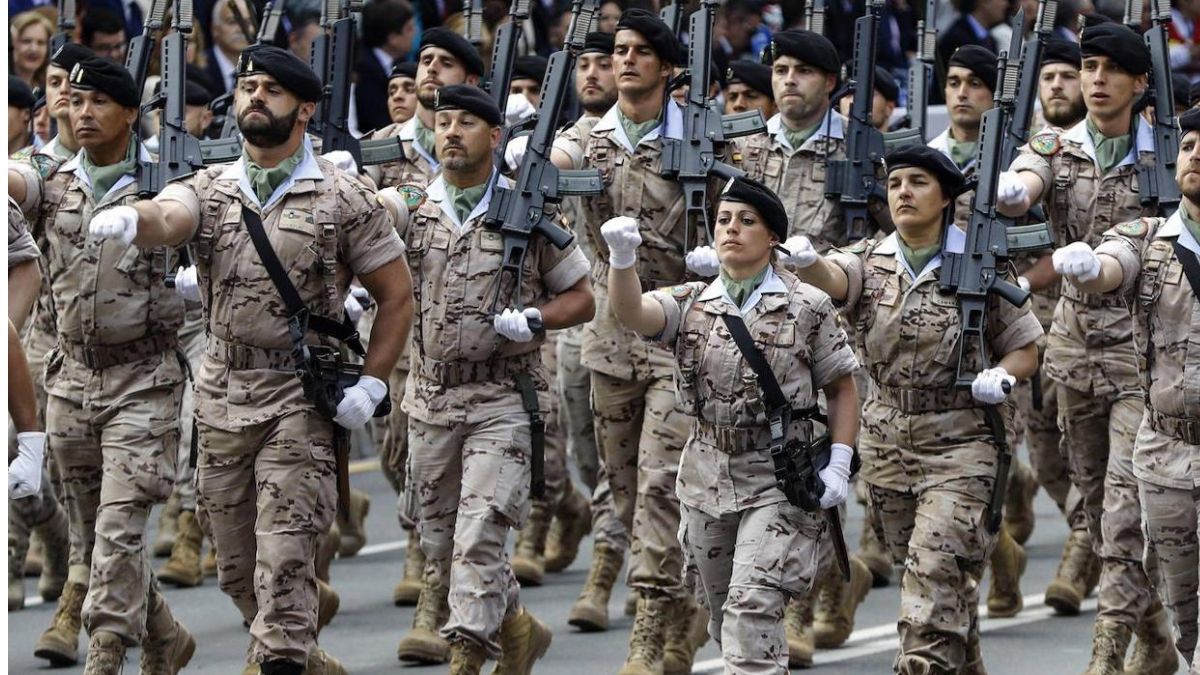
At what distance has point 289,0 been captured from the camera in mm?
15562

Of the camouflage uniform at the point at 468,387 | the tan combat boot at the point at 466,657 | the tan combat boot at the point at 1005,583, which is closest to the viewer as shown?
the tan combat boot at the point at 466,657

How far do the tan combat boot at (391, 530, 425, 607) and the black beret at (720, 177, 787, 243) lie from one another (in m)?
3.39

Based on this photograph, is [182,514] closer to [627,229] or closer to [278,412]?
[278,412]

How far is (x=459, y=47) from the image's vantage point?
11.3 meters

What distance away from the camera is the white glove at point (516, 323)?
358 inches

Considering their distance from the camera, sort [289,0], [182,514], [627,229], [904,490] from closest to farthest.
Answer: [627,229], [904,490], [182,514], [289,0]

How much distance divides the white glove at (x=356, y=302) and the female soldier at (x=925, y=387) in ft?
5.88

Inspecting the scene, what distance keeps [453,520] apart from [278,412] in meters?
1.20

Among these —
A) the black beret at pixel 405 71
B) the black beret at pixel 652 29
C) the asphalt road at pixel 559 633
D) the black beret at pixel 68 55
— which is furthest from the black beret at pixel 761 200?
the black beret at pixel 405 71

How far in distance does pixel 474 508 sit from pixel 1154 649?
2731 mm

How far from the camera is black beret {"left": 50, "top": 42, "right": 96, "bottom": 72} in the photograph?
33.3 feet

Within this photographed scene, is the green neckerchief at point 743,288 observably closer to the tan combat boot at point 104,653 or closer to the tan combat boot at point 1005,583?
the tan combat boot at point 104,653

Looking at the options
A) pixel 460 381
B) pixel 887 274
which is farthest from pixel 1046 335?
pixel 460 381

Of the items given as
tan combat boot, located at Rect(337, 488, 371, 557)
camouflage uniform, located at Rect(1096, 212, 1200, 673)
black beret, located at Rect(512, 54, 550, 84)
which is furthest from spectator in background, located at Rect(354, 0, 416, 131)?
camouflage uniform, located at Rect(1096, 212, 1200, 673)
